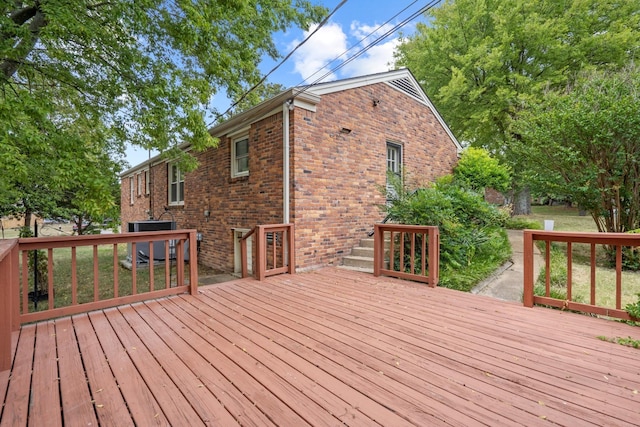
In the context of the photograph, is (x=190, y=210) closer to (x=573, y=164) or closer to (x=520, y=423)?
(x=520, y=423)

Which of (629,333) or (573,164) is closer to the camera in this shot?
(629,333)

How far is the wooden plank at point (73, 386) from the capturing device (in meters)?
1.64

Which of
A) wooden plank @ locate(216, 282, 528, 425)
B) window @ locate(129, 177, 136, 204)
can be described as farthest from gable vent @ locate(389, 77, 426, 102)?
window @ locate(129, 177, 136, 204)

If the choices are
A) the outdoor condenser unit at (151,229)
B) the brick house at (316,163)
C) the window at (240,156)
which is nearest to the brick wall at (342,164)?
the brick house at (316,163)

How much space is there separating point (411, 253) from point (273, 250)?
8.12ft

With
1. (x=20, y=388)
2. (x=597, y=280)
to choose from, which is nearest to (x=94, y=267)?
(x=20, y=388)

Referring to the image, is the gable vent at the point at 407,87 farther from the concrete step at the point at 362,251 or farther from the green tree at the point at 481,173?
the concrete step at the point at 362,251

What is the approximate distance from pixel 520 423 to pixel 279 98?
5.46 meters

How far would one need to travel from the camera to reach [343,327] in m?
2.90

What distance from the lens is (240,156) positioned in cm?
716

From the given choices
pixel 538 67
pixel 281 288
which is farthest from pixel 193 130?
pixel 538 67

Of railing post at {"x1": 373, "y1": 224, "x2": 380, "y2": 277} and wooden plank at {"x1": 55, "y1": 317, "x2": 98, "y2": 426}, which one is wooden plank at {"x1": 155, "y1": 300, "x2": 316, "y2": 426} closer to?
wooden plank at {"x1": 55, "y1": 317, "x2": 98, "y2": 426}

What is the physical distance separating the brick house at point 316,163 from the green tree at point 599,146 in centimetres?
305

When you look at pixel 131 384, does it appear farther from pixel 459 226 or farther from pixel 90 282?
pixel 90 282
